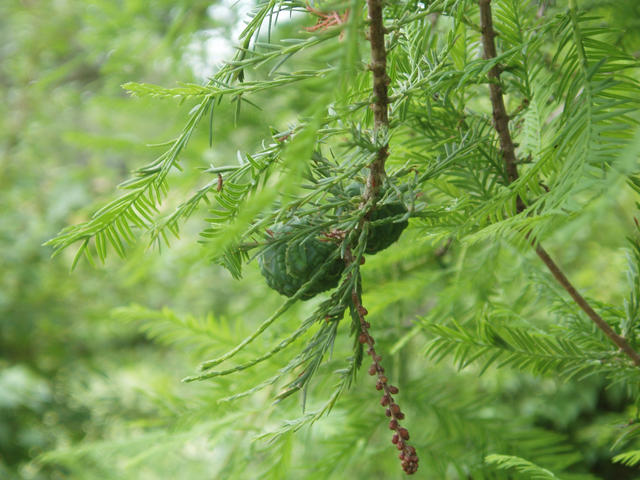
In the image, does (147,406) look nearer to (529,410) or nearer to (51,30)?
(529,410)

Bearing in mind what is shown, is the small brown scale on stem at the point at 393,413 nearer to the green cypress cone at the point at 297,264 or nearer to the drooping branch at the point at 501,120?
the green cypress cone at the point at 297,264

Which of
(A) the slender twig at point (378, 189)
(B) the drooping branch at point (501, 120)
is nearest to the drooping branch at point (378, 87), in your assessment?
(A) the slender twig at point (378, 189)

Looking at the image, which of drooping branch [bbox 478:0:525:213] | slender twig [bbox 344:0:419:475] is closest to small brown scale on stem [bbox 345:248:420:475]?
slender twig [bbox 344:0:419:475]

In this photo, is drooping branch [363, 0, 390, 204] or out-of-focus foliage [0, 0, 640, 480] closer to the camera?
drooping branch [363, 0, 390, 204]

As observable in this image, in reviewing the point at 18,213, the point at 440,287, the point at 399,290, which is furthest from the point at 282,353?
the point at 18,213

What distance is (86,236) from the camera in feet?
0.99

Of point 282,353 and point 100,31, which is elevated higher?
point 100,31

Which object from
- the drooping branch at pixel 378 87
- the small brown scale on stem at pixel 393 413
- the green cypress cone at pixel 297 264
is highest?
the drooping branch at pixel 378 87

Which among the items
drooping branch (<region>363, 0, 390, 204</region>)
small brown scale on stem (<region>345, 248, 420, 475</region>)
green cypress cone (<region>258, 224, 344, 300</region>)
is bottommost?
small brown scale on stem (<region>345, 248, 420, 475</region>)

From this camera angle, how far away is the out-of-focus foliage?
0.57 meters

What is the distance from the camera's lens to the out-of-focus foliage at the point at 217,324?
566 mm

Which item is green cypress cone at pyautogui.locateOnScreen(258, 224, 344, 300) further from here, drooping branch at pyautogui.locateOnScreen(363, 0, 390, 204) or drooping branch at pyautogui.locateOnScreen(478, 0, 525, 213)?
drooping branch at pyautogui.locateOnScreen(478, 0, 525, 213)

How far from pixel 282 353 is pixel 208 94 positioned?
43 cm

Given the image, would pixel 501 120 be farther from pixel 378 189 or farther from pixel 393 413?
pixel 393 413
